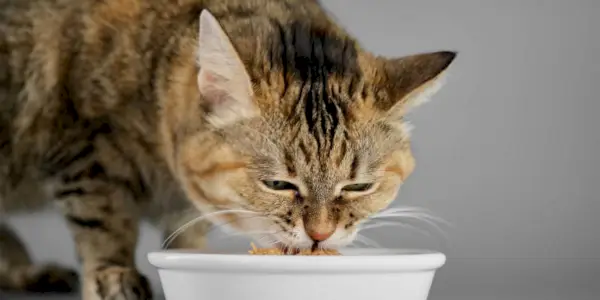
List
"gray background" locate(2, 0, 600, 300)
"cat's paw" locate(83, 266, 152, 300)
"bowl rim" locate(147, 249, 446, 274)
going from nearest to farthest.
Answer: "bowl rim" locate(147, 249, 446, 274), "cat's paw" locate(83, 266, 152, 300), "gray background" locate(2, 0, 600, 300)

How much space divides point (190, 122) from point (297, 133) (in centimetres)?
18

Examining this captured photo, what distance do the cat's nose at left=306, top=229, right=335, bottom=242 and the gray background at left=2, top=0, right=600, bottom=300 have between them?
70 cm

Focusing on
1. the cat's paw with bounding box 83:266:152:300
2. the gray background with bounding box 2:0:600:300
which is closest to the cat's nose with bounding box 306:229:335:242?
the cat's paw with bounding box 83:266:152:300

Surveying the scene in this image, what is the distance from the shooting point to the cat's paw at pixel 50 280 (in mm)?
1591

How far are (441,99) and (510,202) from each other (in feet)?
0.86

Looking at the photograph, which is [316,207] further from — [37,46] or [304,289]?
[37,46]

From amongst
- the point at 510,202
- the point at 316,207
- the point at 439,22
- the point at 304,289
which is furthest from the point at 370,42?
the point at 304,289

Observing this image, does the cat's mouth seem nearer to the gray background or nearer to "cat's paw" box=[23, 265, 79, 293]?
"cat's paw" box=[23, 265, 79, 293]

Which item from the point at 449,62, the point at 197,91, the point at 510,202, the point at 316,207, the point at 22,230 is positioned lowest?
the point at 22,230

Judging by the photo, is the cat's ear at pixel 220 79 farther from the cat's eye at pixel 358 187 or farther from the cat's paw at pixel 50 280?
the cat's paw at pixel 50 280

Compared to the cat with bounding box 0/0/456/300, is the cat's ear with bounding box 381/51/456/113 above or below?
above

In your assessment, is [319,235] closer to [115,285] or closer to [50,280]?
[115,285]

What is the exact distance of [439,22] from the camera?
188 cm

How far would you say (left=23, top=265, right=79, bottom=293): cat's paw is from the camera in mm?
1591
